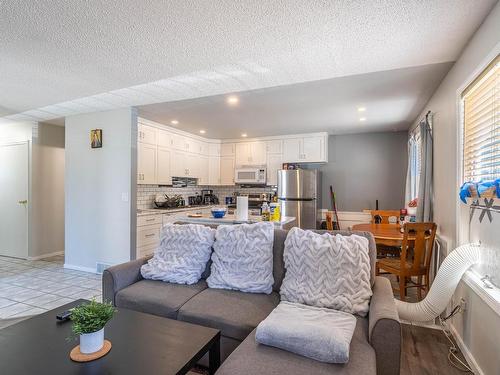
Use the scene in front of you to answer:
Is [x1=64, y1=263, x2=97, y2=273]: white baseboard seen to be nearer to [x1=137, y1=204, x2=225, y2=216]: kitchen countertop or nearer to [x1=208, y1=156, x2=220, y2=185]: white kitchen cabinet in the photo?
[x1=137, y1=204, x2=225, y2=216]: kitchen countertop

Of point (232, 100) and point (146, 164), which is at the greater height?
point (232, 100)

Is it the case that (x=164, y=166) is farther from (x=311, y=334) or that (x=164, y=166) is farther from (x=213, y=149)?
(x=311, y=334)

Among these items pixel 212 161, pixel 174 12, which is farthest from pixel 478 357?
pixel 212 161

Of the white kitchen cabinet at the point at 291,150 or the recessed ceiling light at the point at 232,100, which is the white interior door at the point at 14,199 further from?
the white kitchen cabinet at the point at 291,150

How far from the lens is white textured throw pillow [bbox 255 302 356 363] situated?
1.22 metres

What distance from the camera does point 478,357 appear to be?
5.98 feet

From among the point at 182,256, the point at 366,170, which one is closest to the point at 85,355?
the point at 182,256

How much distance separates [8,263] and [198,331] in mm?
4902

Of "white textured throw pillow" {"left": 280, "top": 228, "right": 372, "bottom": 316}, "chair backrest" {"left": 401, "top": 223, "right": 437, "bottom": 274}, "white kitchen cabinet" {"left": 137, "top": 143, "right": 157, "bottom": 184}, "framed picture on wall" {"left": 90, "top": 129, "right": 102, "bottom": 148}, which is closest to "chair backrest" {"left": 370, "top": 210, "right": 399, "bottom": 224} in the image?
"chair backrest" {"left": 401, "top": 223, "right": 437, "bottom": 274}

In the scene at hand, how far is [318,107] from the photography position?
3.73m

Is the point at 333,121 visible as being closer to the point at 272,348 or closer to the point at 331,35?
the point at 331,35

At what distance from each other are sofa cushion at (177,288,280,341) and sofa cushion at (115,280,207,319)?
8 cm

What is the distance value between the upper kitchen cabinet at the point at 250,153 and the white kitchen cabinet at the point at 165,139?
1.55 meters

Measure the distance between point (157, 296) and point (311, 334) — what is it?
1190mm
